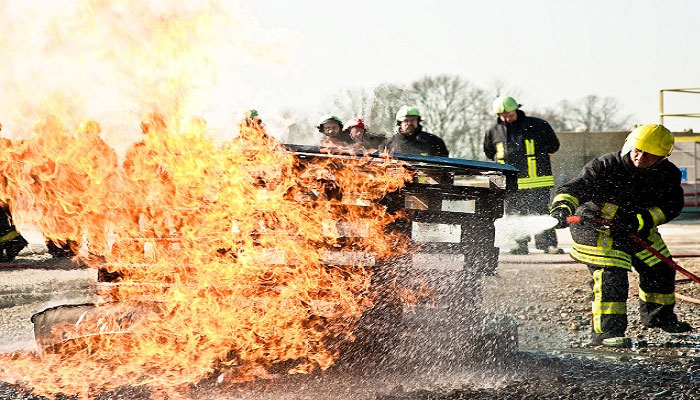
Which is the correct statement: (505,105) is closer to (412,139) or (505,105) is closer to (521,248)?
(412,139)

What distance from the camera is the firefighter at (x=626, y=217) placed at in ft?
17.5

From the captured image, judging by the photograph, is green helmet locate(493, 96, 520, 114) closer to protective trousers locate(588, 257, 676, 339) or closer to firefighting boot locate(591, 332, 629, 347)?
protective trousers locate(588, 257, 676, 339)

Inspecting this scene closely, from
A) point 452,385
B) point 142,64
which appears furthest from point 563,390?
point 142,64

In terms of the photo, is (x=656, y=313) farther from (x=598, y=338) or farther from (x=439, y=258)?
(x=439, y=258)

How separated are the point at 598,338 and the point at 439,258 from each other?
1.42 metres

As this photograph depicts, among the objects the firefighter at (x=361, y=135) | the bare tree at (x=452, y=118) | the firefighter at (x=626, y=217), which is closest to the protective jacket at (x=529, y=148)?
the firefighter at (x=361, y=135)

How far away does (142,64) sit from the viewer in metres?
5.45

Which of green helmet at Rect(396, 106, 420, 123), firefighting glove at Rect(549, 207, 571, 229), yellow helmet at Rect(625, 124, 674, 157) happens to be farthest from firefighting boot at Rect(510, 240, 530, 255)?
yellow helmet at Rect(625, 124, 674, 157)

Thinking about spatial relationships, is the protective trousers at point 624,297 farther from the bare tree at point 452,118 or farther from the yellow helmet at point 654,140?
the bare tree at point 452,118

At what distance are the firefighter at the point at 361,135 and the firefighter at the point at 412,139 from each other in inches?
5.5

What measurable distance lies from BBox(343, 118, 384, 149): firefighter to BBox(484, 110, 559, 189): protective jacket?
1.59 meters

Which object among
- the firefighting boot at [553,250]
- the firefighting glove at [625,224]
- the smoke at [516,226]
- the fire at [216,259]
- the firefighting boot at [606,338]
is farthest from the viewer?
the firefighting boot at [553,250]

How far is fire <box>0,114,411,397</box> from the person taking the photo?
445cm

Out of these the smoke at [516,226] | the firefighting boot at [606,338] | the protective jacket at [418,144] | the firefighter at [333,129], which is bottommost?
the firefighting boot at [606,338]
